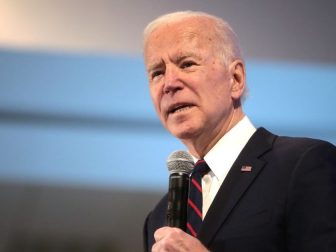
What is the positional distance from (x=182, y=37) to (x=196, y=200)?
610mm

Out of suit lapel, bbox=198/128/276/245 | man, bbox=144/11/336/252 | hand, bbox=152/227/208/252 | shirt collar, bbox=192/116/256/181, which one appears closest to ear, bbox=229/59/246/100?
man, bbox=144/11/336/252

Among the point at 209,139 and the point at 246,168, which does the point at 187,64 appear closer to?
the point at 209,139

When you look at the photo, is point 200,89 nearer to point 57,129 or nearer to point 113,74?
point 113,74

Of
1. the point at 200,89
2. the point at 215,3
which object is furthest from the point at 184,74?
the point at 215,3

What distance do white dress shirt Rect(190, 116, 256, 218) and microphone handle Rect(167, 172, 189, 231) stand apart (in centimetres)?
25

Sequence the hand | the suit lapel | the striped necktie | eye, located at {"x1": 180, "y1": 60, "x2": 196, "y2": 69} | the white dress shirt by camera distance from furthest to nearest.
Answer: eye, located at {"x1": 180, "y1": 60, "x2": 196, "y2": 69} < the white dress shirt < the striped necktie < the suit lapel < the hand

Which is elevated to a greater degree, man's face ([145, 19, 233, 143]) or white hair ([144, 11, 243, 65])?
white hair ([144, 11, 243, 65])

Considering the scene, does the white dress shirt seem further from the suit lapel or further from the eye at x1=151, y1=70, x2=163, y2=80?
the eye at x1=151, y1=70, x2=163, y2=80

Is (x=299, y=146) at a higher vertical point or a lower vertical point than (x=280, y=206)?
higher

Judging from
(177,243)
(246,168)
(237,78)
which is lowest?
(177,243)

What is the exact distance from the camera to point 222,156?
71.8 inches

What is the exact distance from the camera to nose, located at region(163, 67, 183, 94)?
6.01ft

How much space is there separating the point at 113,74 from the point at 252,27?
3.16 ft

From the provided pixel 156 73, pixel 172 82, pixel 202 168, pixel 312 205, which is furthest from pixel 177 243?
pixel 156 73
